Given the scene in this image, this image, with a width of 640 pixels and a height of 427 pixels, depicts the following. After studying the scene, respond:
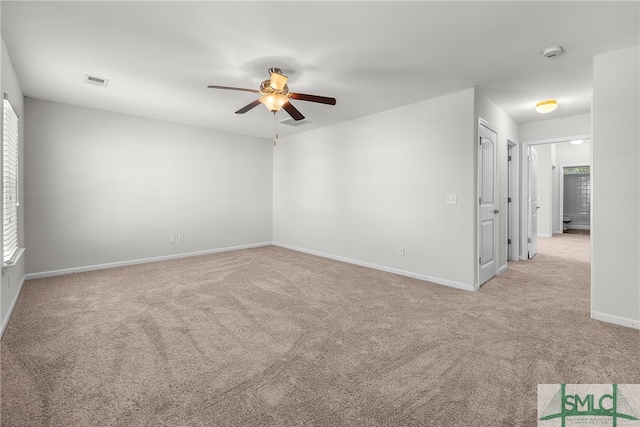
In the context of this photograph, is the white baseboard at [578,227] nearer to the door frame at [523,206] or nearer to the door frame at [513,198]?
the door frame at [523,206]

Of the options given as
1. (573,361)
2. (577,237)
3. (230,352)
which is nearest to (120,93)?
(230,352)

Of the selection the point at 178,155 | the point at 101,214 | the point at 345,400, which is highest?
the point at 178,155

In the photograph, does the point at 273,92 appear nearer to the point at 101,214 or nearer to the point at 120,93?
the point at 120,93

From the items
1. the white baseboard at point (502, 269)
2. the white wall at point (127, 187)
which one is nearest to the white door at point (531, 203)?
the white baseboard at point (502, 269)

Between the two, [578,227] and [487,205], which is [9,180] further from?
[578,227]

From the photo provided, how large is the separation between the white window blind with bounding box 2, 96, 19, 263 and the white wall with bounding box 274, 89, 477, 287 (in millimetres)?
4159

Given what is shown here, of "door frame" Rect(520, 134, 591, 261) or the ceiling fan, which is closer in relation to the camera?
the ceiling fan

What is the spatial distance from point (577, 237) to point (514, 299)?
277 inches

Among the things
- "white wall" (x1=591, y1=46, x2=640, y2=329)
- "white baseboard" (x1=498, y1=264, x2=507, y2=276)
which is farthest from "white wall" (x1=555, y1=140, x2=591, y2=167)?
"white wall" (x1=591, y1=46, x2=640, y2=329)

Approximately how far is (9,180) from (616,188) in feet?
19.1

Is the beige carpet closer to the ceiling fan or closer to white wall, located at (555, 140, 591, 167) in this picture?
the ceiling fan

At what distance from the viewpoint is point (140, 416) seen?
1.54m

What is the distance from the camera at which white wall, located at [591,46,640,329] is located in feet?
8.46

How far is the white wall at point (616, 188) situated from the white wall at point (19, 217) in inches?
206
